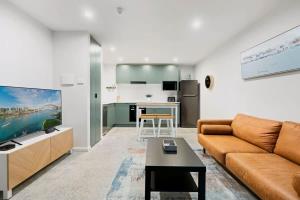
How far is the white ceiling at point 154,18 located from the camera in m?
2.75

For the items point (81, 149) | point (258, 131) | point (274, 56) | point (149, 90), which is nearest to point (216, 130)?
point (258, 131)

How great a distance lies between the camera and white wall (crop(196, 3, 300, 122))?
255cm

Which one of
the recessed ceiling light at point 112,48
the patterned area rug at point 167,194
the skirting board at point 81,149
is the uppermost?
the recessed ceiling light at point 112,48

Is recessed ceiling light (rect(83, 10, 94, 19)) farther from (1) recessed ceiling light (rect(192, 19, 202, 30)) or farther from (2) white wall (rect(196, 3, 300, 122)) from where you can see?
(2) white wall (rect(196, 3, 300, 122))

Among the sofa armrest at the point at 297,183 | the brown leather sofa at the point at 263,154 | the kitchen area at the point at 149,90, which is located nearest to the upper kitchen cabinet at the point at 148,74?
the kitchen area at the point at 149,90

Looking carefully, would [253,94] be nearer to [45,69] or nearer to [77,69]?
[77,69]

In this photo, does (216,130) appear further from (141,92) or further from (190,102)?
(141,92)

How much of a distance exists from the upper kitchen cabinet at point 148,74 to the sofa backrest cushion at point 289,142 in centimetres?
520

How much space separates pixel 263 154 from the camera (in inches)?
93.7

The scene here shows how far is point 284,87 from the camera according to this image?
8.70 feet

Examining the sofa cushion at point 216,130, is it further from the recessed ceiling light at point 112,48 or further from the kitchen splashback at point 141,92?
the kitchen splashback at point 141,92

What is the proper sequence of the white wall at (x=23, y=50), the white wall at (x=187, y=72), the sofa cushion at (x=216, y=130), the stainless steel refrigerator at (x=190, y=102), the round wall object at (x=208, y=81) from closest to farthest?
1. the white wall at (x=23, y=50)
2. the sofa cushion at (x=216, y=130)
3. the round wall object at (x=208, y=81)
4. the stainless steel refrigerator at (x=190, y=102)
5. the white wall at (x=187, y=72)

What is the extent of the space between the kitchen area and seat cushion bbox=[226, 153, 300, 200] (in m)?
4.76

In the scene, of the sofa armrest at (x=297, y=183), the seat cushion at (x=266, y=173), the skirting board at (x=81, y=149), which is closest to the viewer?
the sofa armrest at (x=297, y=183)
